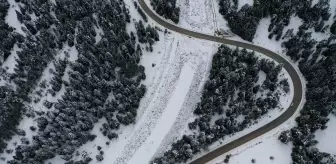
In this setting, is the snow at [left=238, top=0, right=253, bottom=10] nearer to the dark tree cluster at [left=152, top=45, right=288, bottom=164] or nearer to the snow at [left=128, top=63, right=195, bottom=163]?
the dark tree cluster at [left=152, top=45, right=288, bottom=164]

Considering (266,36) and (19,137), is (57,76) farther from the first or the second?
(266,36)

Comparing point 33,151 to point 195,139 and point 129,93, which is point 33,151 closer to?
point 129,93

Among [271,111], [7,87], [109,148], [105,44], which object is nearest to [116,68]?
[105,44]

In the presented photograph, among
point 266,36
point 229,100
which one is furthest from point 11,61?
point 266,36

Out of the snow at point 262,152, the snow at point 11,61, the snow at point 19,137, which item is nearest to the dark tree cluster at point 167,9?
the snow at point 11,61

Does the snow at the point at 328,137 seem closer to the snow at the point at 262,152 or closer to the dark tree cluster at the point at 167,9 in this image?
the snow at the point at 262,152
